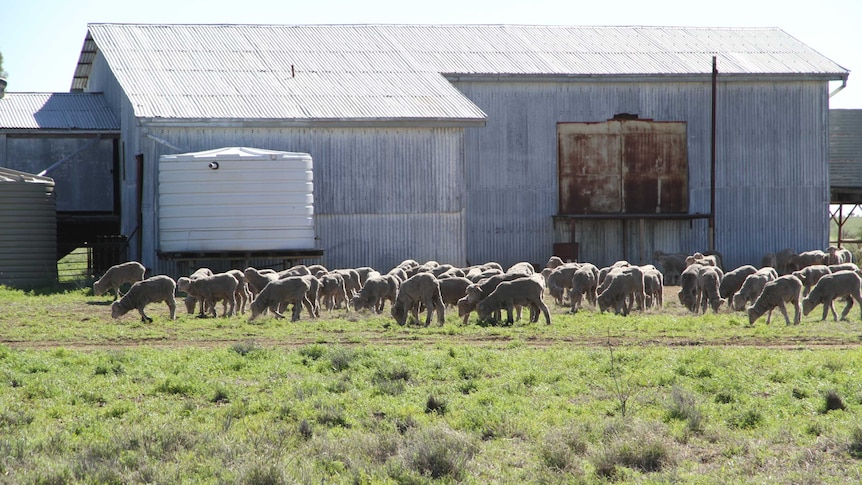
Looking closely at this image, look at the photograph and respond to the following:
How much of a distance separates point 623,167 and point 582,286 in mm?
14690

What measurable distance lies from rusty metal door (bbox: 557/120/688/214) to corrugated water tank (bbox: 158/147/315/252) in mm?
11386

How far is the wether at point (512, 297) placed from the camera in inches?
875

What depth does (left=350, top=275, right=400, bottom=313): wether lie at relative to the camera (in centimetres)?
2458

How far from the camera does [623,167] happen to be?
131 ft

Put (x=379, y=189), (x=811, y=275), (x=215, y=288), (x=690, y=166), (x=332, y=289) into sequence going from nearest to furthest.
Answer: (x=215, y=288), (x=332, y=289), (x=811, y=275), (x=379, y=189), (x=690, y=166)

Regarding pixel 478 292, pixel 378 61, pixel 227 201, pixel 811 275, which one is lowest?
pixel 478 292

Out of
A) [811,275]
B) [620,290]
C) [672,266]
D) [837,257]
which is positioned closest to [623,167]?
[672,266]

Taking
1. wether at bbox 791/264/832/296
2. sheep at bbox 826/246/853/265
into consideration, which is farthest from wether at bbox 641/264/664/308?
sheep at bbox 826/246/853/265

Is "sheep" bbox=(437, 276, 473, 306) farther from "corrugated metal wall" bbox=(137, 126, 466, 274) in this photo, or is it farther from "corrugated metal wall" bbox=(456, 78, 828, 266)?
"corrugated metal wall" bbox=(456, 78, 828, 266)

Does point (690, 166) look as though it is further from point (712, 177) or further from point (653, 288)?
point (653, 288)

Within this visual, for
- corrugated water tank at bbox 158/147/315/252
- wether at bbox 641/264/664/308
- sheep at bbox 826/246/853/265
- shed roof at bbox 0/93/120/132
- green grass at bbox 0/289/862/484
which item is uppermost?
shed roof at bbox 0/93/120/132

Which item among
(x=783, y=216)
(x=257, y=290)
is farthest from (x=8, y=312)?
(x=783, y=216)

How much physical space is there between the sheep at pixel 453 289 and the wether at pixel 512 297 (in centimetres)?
151

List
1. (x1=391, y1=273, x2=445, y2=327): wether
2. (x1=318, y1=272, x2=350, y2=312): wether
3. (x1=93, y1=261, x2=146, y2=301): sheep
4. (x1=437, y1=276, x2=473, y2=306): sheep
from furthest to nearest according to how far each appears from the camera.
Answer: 1. (x1=93, y1=261, x2=146, y2=301): sheep
2. (x1=318, y1=272, x2=350, y2=312): wether
3. (x1=437, y1=276, x2=473, y2=306): sheep
4. (x1=391, y1=273, x2=445, y2=327): wether
